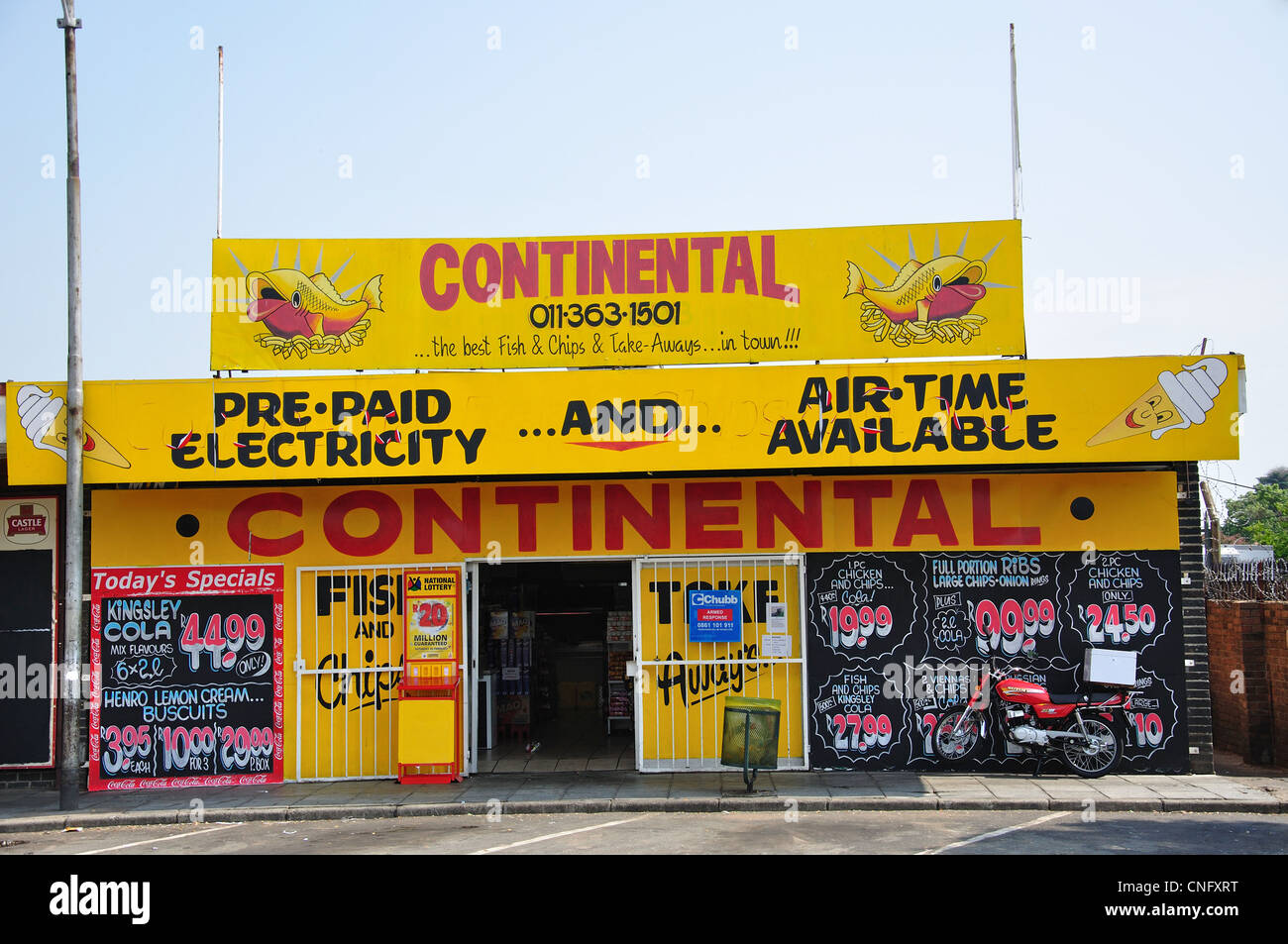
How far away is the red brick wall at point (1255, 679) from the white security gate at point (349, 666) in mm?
10177

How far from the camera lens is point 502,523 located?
1437 centimetres

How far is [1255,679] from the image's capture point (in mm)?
15070

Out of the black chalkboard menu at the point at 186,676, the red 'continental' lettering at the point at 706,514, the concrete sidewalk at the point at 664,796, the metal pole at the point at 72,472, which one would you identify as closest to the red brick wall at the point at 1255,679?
the concrete sidewalk at the point at 664,796

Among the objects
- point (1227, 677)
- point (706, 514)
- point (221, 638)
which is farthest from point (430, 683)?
point (1227, 677)

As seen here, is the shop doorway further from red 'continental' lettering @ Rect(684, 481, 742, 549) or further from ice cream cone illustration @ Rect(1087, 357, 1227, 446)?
ice cream cone illustration @ Rect(1087, 357, 1227, 446)

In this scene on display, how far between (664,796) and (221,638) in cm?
587

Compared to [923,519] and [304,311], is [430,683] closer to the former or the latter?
[304,311]

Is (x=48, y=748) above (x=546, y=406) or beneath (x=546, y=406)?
beneath

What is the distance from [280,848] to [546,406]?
5.52 meters

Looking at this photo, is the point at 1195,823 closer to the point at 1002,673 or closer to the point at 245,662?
the point at 1002,673

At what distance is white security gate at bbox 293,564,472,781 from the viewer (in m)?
14.2

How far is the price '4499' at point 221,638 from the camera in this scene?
14234 mm

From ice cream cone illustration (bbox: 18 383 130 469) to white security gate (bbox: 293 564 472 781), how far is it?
2613 millimetres

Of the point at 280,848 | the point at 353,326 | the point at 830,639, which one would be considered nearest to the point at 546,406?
the point at 353,326
